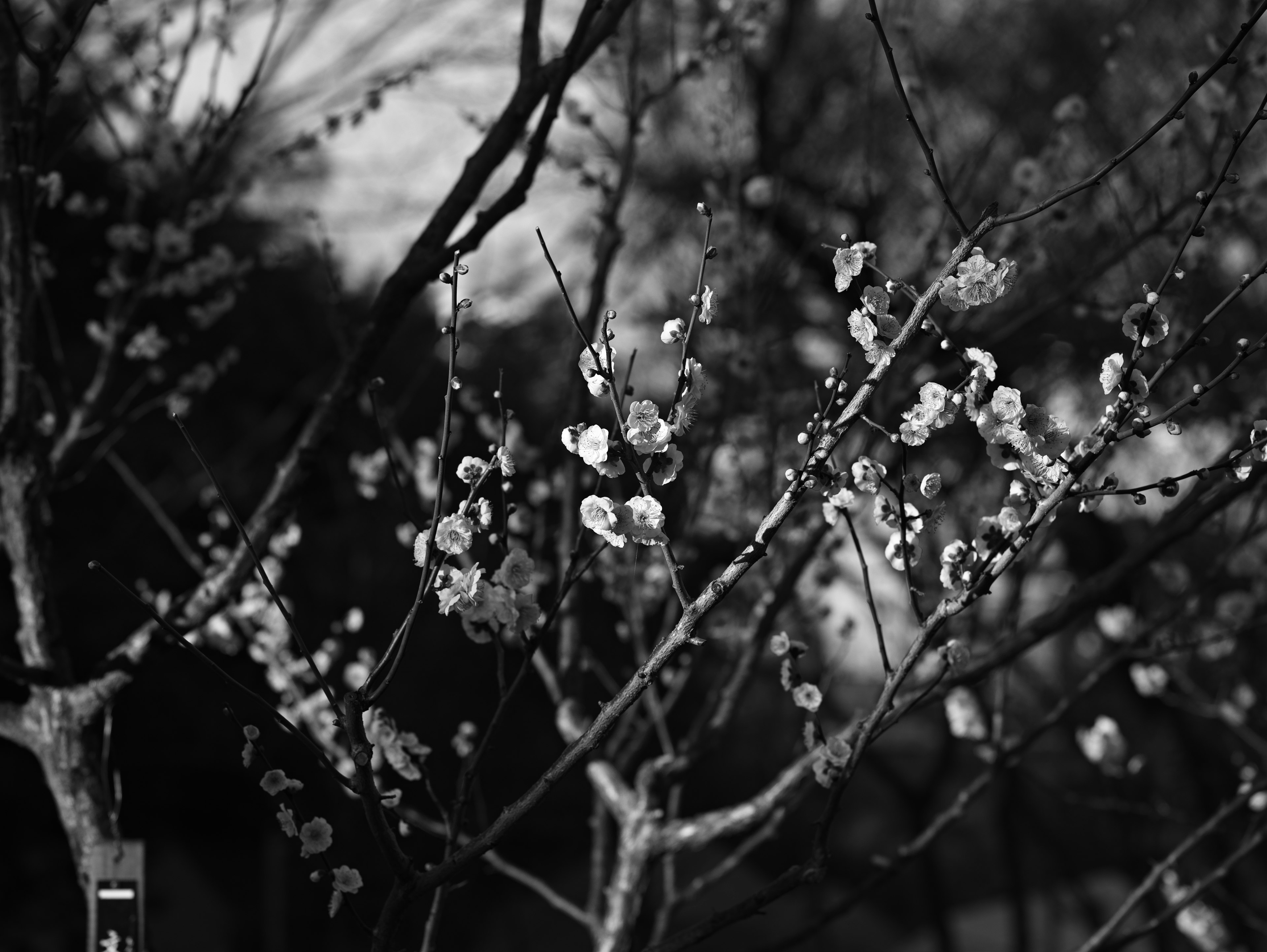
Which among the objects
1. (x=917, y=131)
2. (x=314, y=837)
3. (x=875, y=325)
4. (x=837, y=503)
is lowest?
(x=314, y=837)

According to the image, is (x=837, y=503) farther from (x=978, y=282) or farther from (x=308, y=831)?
(x=308, y=831)

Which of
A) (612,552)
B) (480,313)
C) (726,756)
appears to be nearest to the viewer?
(612,552)

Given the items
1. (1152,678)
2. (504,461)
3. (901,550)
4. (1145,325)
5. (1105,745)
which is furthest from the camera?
(1152,678)

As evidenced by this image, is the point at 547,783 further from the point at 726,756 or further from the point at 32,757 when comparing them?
the point at 726,756

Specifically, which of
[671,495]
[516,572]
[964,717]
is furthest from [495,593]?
[671,495]

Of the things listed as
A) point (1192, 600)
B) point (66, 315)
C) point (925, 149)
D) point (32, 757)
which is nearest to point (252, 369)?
point (66, 315)

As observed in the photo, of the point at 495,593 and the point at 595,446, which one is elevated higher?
the point at 595,446

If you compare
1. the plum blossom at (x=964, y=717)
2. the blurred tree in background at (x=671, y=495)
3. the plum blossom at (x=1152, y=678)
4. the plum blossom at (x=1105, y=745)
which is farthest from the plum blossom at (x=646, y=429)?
the plum blossom at (x=1152, y=678)

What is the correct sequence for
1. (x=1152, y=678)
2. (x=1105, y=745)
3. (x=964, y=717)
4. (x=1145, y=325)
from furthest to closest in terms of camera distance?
(x=1152, y=678), (x=1105, y=745), (x=964, y=717), (x=1145, y=325)
